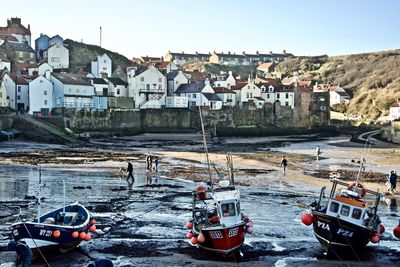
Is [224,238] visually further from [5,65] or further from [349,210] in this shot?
[5,65]

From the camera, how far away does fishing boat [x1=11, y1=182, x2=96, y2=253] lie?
16.2 metres

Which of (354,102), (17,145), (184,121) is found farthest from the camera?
(354,102)

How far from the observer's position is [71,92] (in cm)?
7306

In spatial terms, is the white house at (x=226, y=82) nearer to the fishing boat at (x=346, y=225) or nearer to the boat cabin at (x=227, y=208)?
the fishing boat at (x=346, y=225)

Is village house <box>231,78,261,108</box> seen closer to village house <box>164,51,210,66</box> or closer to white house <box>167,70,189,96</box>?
white house <box>167,70,189,96</box>

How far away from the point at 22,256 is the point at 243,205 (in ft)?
43.1

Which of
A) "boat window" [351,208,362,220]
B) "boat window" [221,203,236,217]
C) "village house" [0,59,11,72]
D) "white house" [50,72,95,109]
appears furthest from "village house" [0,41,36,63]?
"boat window" [351,208,362,220]

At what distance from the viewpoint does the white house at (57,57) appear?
92594mm

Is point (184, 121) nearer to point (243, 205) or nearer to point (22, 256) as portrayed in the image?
point (243, 205)

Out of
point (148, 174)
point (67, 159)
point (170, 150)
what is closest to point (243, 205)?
point (148, 174)

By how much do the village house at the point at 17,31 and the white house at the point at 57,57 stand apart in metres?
10.1

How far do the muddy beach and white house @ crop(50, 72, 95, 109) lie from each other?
16.5 m

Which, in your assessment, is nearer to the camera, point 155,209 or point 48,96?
point 155,209

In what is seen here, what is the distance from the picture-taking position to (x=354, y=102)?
127312mm
